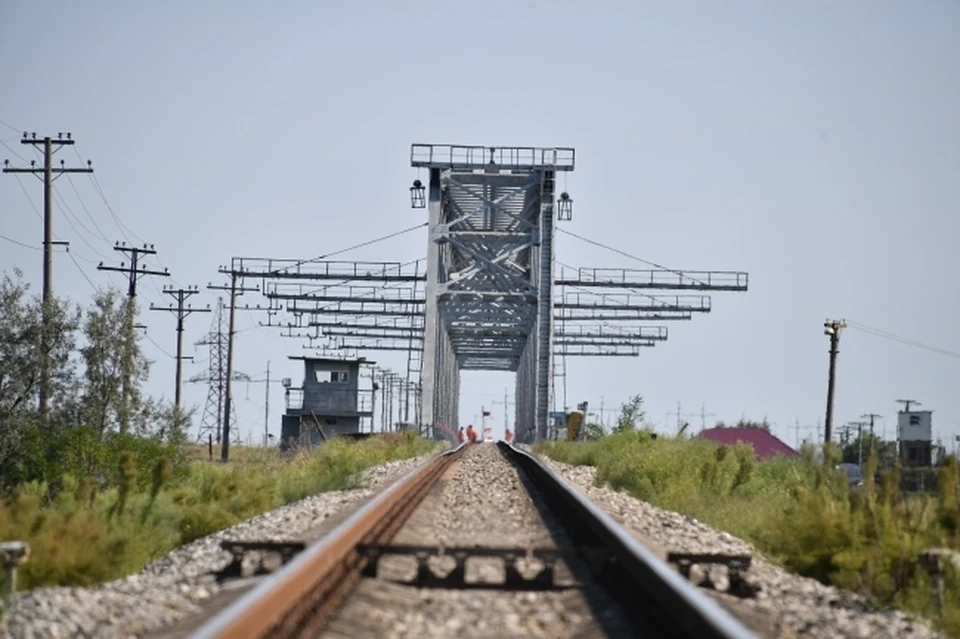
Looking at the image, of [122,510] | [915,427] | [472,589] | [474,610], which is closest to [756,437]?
[915,427]

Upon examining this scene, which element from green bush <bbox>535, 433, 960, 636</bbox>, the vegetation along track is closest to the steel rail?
the vegetation along track

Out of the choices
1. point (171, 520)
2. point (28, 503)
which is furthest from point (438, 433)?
point (28, 503)

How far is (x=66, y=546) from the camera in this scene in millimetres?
8961

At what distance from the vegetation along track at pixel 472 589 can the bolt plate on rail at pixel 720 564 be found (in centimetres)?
38

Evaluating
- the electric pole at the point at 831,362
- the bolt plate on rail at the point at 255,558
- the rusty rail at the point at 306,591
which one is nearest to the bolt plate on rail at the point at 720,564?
the rusty rail at the point at 306,591

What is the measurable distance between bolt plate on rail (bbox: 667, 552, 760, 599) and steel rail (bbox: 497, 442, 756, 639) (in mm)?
352

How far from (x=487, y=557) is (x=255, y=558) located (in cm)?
157

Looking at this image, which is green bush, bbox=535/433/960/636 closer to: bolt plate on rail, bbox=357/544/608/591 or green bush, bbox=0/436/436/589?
bolt plate on rail, bbox=357/544/608/591

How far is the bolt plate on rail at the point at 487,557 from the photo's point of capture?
8555 millimetres

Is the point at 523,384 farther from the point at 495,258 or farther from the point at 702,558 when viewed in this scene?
the point at 702,558

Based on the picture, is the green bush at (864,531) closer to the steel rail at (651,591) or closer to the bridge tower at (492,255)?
the steel rail at (651,591)

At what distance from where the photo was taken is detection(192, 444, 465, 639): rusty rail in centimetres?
582

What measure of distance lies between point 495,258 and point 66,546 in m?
50.3

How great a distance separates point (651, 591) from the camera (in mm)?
7469
